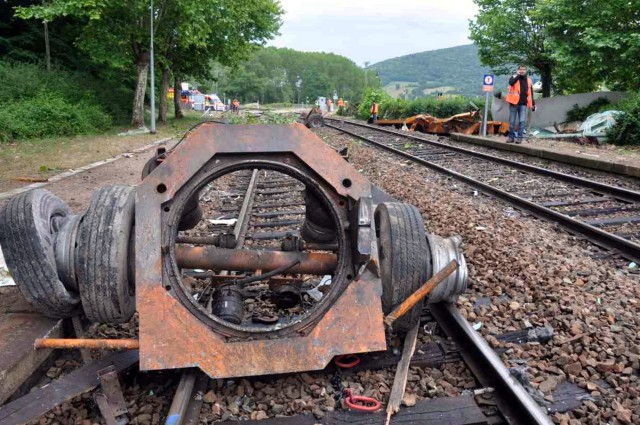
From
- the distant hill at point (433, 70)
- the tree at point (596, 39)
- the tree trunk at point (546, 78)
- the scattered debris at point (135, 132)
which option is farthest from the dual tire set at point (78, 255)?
the distant hill at point (433, 70)

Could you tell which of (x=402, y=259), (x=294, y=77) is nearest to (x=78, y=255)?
(x=402, y=259)

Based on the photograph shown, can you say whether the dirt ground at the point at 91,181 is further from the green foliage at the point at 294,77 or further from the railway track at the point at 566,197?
the green foliage at the point at 294,77

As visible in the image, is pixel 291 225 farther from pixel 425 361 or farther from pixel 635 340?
pixel 635 340

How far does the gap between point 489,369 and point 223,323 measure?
1428 millimetres

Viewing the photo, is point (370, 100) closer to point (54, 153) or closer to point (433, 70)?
point (54, 153)

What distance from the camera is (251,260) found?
3.17 meters

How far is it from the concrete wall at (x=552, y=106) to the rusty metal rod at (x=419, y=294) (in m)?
16.9

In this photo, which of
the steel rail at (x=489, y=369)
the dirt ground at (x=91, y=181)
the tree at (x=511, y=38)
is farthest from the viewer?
the tree at (x=511, y=38)

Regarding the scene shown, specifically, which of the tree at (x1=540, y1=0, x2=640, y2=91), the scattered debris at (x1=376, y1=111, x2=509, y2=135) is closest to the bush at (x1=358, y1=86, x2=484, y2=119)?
the tree at (x1=540, y1=0, x2=640, y2=91)

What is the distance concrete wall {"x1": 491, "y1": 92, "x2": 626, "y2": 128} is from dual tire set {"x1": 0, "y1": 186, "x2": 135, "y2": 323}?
17542mm

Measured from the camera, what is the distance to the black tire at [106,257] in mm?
2684

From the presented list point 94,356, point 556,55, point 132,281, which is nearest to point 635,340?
point 132,281

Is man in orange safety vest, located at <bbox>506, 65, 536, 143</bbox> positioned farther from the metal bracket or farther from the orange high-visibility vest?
the metal bracket

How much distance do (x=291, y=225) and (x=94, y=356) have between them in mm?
3086
